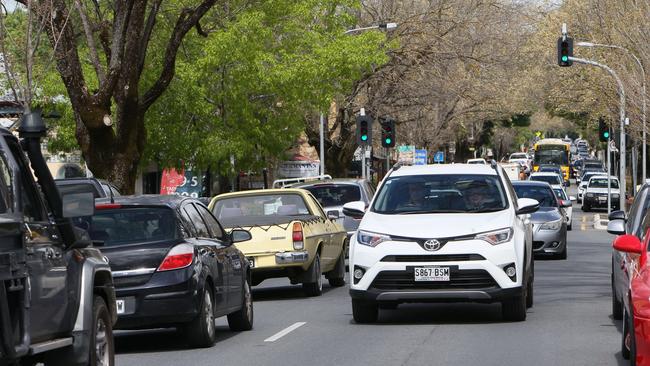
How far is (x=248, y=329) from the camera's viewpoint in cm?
1548

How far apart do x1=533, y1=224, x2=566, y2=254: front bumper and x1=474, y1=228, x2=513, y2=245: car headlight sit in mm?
12567

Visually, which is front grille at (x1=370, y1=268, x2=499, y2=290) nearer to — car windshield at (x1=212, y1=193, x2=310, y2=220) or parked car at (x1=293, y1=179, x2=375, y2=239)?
car windshield at (x1=212, y1=193, x2=310, y2=220)

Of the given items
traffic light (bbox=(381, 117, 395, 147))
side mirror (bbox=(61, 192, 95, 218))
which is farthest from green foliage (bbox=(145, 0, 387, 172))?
side mirror (bbox=(61, 192, 95, 218))

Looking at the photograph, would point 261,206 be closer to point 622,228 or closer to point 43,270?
point 622,228

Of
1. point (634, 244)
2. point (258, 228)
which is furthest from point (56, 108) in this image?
point (634, 244)

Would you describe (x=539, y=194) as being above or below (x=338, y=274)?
above

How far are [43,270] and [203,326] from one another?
5175 millimetres

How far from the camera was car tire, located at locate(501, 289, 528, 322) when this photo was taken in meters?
15.2

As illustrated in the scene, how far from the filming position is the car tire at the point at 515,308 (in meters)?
15.2

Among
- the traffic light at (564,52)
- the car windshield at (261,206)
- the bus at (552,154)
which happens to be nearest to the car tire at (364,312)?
the car windshield at (261,206)

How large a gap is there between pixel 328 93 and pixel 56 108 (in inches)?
319

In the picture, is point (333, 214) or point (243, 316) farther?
point (333, 214)

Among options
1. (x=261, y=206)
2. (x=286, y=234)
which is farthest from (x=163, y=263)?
(x=261, y=206)

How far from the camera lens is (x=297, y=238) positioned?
1922 cm
